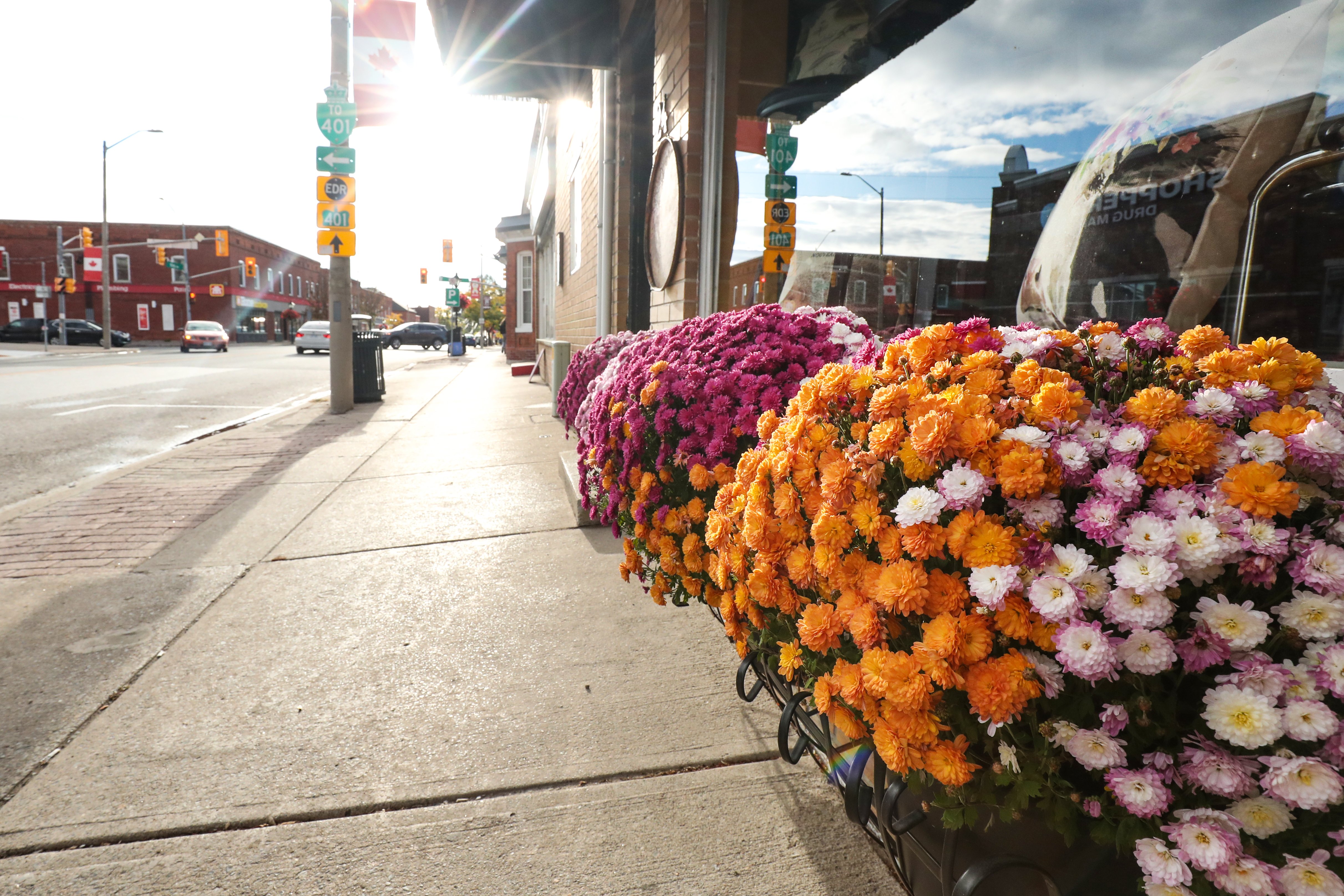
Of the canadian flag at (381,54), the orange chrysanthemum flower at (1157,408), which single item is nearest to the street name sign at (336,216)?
the canadian flag at (381,54)

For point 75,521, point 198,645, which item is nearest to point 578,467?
point 198,645

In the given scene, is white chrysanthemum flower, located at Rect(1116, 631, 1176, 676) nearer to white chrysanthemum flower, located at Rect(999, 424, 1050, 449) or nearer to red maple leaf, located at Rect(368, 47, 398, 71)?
white chrysanthemum flower, located at Rect(999, 424, 1050, 449)

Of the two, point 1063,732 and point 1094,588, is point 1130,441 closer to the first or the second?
point 1094,588

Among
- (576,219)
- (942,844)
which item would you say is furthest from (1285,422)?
(576,219)

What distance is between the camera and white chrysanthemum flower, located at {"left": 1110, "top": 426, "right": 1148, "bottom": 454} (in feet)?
3.96

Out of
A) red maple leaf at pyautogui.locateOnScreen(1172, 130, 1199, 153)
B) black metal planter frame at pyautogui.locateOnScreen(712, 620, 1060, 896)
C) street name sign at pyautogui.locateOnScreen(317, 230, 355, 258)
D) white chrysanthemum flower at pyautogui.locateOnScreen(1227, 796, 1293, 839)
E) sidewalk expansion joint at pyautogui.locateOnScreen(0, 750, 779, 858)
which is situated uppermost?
street name sign at pyautogui.locateOnScreen(317, 230, 355, 258)

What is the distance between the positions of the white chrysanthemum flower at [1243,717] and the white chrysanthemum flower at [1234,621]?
0.21 feet

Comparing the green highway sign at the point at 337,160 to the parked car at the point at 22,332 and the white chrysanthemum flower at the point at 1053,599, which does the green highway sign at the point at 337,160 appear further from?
the parked car at the point at 22,332

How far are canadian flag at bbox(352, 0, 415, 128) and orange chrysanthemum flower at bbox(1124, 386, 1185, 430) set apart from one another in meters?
11.3

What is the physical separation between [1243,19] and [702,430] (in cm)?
177

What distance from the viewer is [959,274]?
3.01 meters

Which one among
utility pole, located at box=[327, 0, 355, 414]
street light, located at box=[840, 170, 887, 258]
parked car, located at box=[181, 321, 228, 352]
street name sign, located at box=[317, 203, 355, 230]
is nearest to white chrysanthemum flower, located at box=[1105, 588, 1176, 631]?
street light, located at box=[840, 170, 887, 258]

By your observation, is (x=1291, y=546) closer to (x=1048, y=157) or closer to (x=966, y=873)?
(x=966, y=873)

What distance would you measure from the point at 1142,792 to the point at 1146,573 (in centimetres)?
30
